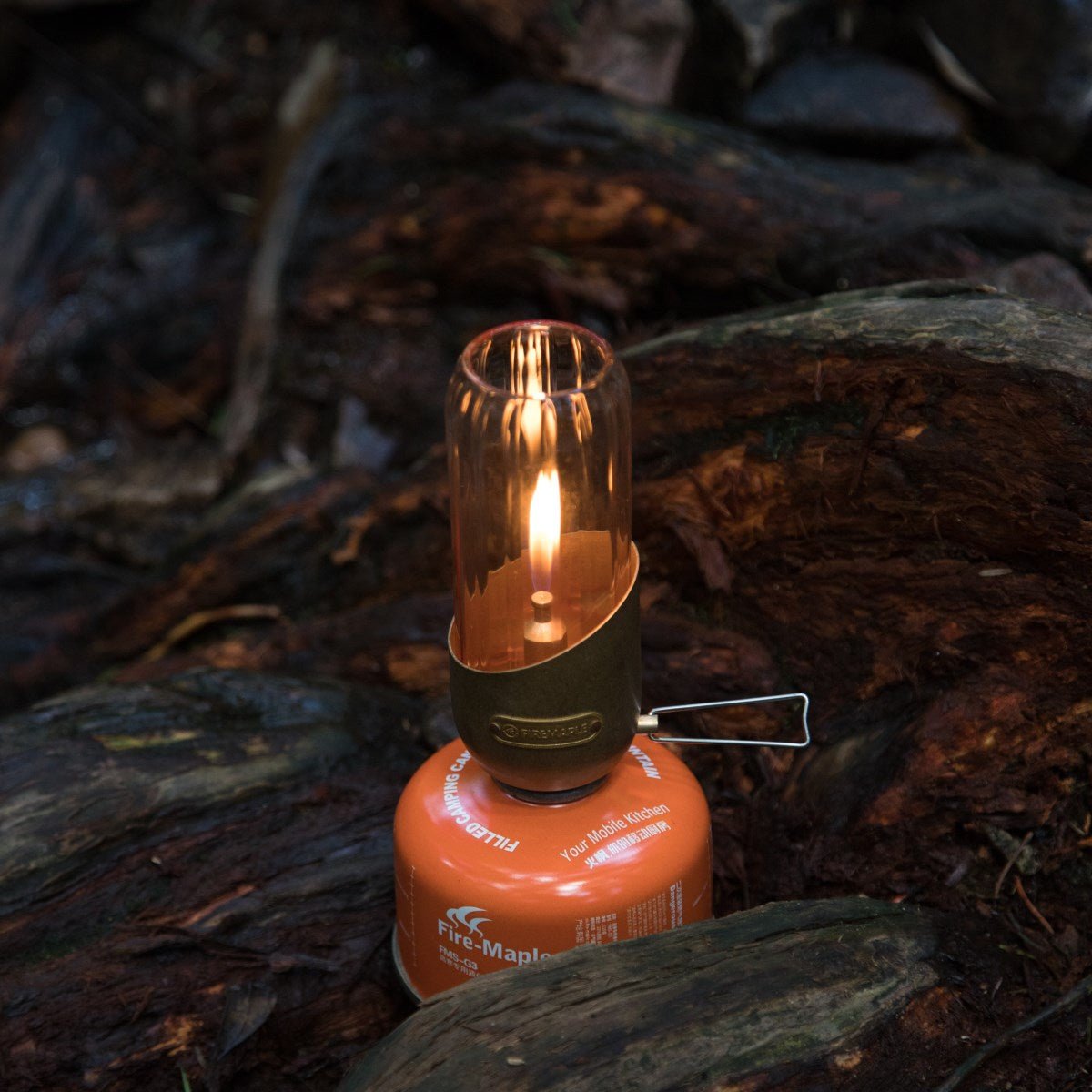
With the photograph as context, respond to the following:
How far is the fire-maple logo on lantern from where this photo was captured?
2273mm

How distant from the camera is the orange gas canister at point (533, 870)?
2.26 metres

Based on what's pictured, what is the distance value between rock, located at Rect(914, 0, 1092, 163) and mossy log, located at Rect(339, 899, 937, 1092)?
11.5 ft

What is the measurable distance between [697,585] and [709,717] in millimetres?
342

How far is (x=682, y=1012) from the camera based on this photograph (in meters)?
2.01

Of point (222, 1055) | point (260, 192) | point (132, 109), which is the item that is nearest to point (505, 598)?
point (222, 1055)

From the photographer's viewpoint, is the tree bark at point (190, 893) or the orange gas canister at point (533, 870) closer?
the orange gas canister at point (533, 870)

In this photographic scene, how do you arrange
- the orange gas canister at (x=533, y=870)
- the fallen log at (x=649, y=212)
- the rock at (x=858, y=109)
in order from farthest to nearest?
the rock at (x=858, y=109) < the fallen log at (x=649, y=212) < the orange gas canister at (x=533, y=870)

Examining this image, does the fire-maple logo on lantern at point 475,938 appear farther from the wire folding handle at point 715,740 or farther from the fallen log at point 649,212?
the fallen log at point 649,212

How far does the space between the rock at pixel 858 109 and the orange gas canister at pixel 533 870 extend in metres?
3.20

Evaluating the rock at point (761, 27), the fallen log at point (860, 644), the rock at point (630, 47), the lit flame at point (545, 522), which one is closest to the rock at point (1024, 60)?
the rock at point (761, 27)

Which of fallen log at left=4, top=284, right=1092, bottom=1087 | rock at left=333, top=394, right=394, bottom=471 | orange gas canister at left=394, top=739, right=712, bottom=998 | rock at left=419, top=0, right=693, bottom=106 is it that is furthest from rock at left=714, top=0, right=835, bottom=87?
orange gas canister at left=394, top=739, right=712, bottom=998

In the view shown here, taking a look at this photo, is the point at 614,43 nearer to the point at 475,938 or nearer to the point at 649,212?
the point at 649,212

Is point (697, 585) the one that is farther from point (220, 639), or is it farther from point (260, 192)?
point (260, 192)

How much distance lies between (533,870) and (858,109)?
11.9ft
